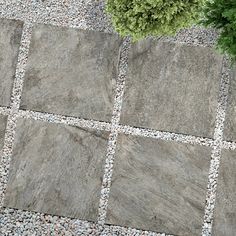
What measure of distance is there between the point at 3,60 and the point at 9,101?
45cm

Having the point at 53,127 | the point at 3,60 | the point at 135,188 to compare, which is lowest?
the point at 135,188

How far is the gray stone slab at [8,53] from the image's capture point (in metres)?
4.93

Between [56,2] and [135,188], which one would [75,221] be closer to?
[135,188]

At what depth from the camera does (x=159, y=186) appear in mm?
4836

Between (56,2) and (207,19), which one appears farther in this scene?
(56,2)

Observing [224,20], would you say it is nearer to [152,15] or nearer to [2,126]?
[152,15]

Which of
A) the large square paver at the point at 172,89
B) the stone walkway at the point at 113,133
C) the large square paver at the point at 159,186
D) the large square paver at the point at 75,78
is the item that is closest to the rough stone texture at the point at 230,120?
the stone walkway at the point at 113,133

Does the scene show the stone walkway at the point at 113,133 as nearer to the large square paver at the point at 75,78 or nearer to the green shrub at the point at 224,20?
the large square paver at the point at 75,78

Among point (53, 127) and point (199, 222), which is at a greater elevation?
point (53, 127)

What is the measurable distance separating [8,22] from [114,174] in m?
2.02

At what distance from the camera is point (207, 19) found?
4707mm

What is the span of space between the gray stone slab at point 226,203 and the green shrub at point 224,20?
4.03ft

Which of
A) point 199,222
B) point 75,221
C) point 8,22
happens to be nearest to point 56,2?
point 8,22

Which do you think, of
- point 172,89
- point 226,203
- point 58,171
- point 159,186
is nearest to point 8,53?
point 58,171
